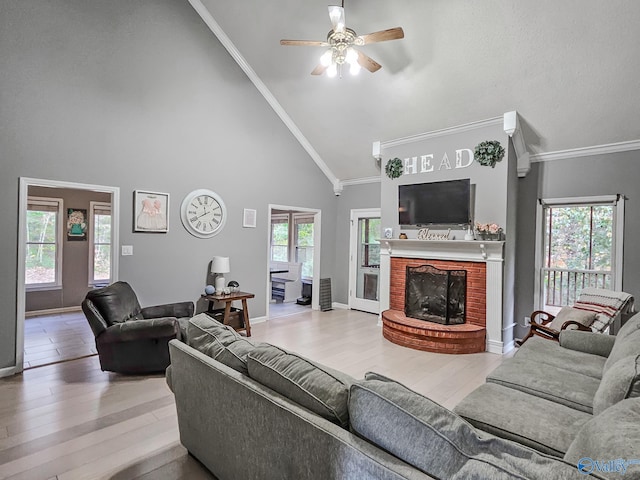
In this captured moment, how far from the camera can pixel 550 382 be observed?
7.14 feet

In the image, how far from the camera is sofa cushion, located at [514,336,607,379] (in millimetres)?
2438

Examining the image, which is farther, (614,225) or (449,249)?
(449,249)

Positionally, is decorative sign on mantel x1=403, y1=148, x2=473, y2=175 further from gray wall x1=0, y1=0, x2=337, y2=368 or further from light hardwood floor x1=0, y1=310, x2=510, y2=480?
light hardwood floor x1=0, y1=310, x2=510, y2=480

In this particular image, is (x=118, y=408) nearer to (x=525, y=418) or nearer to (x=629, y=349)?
(x=525, y=418)

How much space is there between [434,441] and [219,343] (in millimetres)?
1298

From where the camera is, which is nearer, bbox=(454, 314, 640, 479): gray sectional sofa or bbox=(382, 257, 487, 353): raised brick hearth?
bbox=(454, 314, 640, 479): gray sectional sofa

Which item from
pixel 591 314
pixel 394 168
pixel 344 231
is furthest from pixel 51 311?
pixel 591 314

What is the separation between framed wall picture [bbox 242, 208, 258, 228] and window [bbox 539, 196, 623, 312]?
4.18 meters

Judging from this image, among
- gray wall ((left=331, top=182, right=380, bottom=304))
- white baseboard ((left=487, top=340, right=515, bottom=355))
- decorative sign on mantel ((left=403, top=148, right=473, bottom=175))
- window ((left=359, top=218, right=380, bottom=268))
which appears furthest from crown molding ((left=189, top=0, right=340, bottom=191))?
white baseboard ((left=487, top=340, right=515, bottom=355))

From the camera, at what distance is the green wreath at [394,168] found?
5.39 m

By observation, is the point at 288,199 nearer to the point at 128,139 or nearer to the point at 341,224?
the point at 341,224

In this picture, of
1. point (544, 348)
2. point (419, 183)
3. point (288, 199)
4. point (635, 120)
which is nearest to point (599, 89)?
point (635, 120)

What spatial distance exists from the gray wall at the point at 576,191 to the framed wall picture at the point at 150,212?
16.0 ft

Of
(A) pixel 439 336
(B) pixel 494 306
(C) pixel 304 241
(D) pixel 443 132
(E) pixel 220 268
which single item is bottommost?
(A) pixel 439 336
